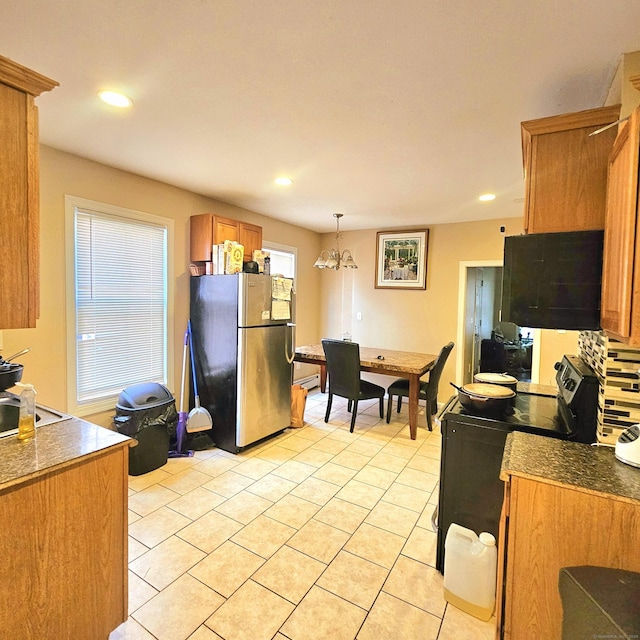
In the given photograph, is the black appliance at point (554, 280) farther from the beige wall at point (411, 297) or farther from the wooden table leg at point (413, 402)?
the beige wall at point (411, 297)

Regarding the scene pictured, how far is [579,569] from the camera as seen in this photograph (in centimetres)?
102

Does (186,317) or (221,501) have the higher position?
(186,317)

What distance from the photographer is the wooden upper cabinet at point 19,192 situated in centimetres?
125

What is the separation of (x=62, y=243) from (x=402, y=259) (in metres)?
3.92

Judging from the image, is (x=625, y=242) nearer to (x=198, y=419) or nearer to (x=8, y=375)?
(x=8, y=375)

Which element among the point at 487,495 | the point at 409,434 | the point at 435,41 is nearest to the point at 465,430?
the point at 487,495

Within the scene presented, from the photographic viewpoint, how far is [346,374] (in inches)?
156

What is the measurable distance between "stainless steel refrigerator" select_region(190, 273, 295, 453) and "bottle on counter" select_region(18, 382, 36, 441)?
1.74 m

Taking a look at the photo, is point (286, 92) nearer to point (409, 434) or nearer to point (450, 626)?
point (450, 626)

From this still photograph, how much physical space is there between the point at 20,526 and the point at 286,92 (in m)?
2.05

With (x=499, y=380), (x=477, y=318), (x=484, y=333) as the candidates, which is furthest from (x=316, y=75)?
(x=484, y=333)

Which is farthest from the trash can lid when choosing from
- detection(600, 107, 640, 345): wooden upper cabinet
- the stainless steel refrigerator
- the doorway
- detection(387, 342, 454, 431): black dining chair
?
the doorway

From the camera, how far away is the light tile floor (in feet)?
5.22

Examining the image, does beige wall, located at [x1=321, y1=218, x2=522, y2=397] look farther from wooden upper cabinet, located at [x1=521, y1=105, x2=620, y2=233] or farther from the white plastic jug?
the white plastic jug
